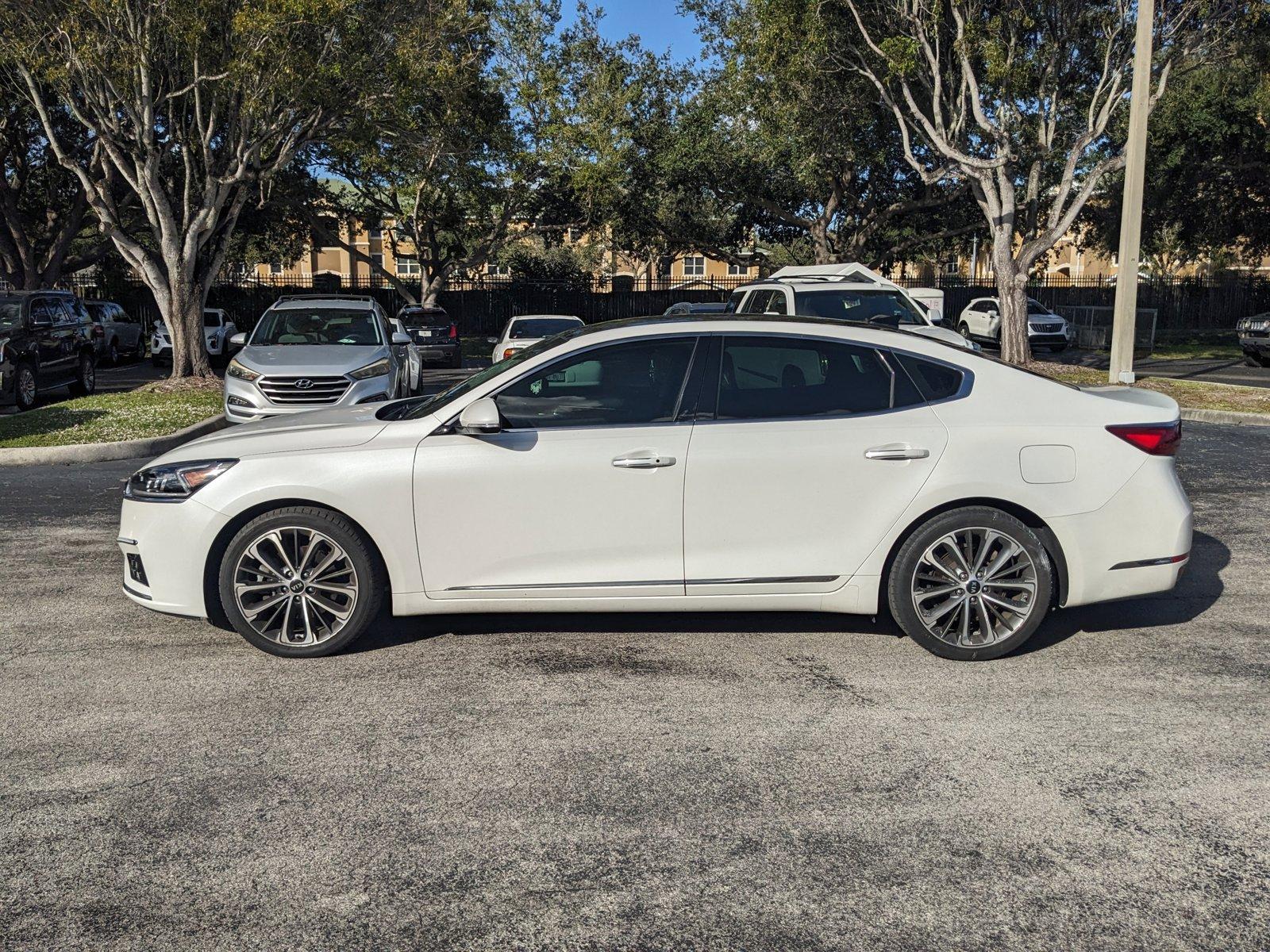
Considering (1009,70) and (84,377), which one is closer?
(84,377)

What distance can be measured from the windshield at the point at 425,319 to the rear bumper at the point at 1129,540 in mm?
22748

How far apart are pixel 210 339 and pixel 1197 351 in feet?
85.5

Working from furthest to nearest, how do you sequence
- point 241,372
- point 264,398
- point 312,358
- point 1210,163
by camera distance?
point 1210,163
point 312,358
point 241,372
point 264,398

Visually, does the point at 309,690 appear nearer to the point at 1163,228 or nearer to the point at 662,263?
the point at 1163,228

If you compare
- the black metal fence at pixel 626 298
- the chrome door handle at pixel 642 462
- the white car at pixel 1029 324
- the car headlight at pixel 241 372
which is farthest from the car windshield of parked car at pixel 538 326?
the black metal fence at pixel 626 298

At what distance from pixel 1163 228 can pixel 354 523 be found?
45.3 metres

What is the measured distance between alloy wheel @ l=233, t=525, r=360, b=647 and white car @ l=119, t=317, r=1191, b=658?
11mm

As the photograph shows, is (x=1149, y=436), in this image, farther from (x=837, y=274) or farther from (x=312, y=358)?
(x=837, y=274)

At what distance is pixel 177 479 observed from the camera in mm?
5590

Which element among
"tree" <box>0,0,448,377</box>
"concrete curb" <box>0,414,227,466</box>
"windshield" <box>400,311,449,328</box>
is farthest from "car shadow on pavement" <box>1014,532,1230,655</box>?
"windshield" <box>400,311,449,328</box>

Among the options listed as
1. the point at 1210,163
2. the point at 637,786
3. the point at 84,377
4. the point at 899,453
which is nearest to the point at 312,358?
the point at 84,377

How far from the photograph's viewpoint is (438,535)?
5.43m

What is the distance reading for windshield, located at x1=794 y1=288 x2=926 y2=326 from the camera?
14.9 meters

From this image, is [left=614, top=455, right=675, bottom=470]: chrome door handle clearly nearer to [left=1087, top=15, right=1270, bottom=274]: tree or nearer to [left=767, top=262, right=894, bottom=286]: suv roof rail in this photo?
[left=767, top=262, right=894, bottom=286]: suv roof rail
